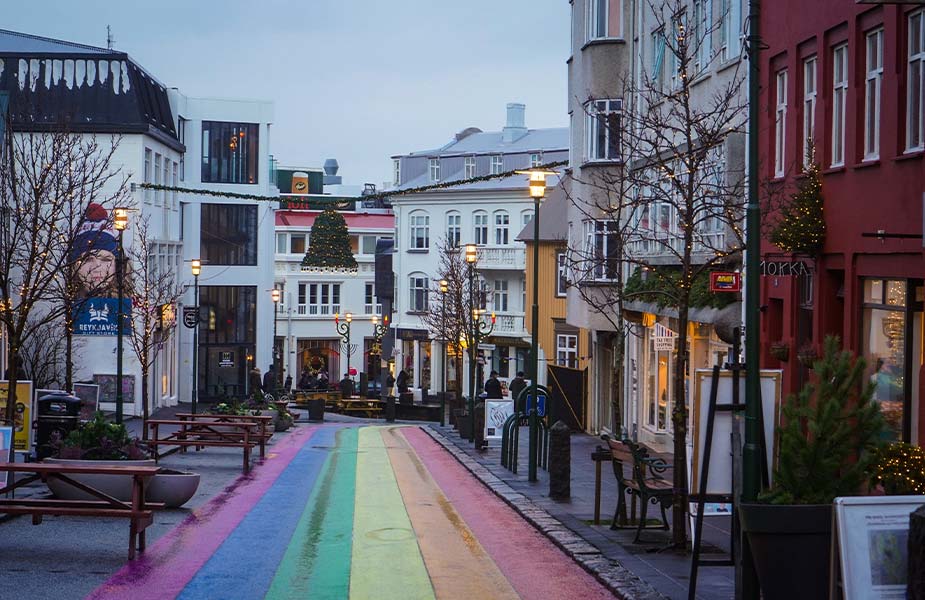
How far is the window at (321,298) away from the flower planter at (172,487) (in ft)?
241

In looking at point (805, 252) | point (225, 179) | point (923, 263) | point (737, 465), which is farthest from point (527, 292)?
point (737, 465)

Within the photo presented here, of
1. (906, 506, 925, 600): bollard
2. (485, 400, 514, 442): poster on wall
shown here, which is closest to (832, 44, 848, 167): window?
(906, 506, 925, 600): bollard

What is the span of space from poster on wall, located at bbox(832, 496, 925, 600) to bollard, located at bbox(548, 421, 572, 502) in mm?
12006

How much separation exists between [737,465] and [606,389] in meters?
28.1

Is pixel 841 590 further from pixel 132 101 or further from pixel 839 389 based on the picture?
pixel 132 101

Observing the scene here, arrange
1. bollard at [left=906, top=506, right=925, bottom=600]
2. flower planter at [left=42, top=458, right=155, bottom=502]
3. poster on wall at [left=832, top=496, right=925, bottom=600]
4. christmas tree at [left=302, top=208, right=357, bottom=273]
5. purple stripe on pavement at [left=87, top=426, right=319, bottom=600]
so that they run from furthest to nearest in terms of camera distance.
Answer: christmas tree at [left=302, top=208, right=357, bottom=273] → flower planter at [left=42, top=458, right=155, bottom=502] → purple stripe on pavement at [left=87, top=426, right=319, bottom=600] → poster on wall at [left=832, top=496, right=925, bottom=600] → bollard at [left=906, top=506, right=925, bottom=600]

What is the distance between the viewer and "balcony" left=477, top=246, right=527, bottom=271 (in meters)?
71.4

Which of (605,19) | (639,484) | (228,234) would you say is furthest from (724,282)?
(228,234)

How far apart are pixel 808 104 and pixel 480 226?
55057 mm

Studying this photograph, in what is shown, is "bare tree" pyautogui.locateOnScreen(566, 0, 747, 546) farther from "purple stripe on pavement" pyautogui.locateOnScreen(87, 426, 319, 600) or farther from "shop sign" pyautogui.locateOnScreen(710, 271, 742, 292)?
"purple stripe on pavement" pyautogui.locateOnScreen(87, 426, 319, 600)

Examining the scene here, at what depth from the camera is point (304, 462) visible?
28.4 metres

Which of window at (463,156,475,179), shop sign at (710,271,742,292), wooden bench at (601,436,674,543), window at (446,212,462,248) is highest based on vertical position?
window at (463,156,475,179)

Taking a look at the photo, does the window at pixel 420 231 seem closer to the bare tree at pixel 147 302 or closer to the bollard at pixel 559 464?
the bare tree at pixel 147 302

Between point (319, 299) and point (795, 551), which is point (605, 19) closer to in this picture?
point (795, 551)
